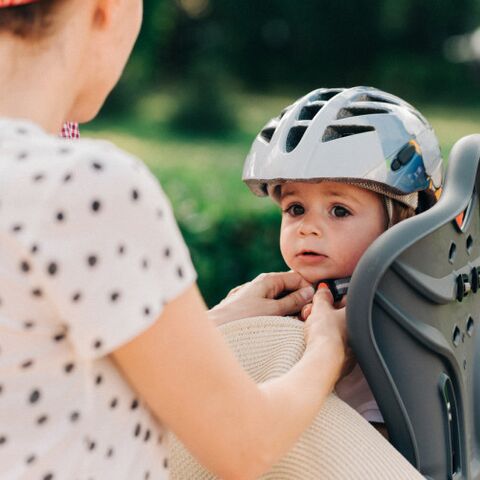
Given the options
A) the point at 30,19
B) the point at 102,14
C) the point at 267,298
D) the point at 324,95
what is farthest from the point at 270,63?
the point at 30,19

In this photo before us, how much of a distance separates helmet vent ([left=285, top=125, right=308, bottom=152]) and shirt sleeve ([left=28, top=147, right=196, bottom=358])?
1154mm

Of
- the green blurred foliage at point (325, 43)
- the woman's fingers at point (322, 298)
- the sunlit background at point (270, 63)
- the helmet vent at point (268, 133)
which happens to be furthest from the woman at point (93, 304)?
the green blurred foliage at point (325, 43)

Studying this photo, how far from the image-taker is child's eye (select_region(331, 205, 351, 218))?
2584 millimetres

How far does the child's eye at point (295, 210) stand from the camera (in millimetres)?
2656

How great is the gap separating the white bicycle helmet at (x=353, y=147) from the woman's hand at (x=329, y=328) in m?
0.36

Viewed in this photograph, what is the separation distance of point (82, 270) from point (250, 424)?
423 millimetres

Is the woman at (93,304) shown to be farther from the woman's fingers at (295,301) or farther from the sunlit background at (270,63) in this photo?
the sunlit background at (270,63)

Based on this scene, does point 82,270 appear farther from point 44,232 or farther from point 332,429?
point 332,429

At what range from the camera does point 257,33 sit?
2919 centimetres

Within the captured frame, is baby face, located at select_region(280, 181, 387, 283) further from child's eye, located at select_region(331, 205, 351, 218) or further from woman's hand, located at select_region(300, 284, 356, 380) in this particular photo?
woman's hand, located at select_region(300, 284, 356, 380)

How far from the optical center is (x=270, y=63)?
29297 mm

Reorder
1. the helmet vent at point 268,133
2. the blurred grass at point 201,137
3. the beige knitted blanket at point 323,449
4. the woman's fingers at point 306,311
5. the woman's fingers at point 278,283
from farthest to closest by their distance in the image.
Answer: the blurred grass at point 201,137, the helmet vent at point 268,133, the woman's fingers at point 278,283, the woman's fingers at point 306,311, the beige knitted blanket at point 323,449

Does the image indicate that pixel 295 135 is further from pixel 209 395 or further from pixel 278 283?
pixel 209 395

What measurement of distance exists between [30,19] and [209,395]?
2.16 feet
